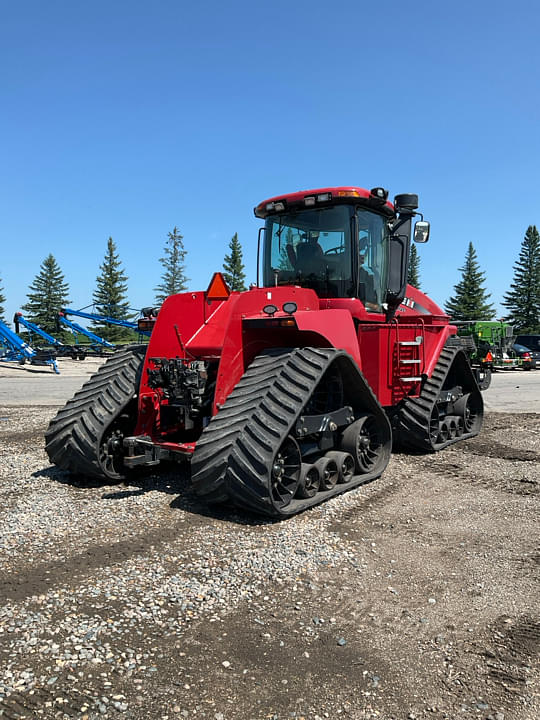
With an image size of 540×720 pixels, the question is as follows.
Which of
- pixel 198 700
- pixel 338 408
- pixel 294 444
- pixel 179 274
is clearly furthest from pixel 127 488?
pixel 179 274

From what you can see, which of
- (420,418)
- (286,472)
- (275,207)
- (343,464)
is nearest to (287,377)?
(286,472)

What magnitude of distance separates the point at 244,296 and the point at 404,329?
2864mm

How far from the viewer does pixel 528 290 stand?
6525 centimetres

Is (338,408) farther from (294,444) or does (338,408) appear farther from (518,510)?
(518,510)

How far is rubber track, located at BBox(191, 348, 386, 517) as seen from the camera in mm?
4969

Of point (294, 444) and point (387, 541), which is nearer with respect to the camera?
point (387, 541)

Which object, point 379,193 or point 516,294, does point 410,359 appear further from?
point 516,294

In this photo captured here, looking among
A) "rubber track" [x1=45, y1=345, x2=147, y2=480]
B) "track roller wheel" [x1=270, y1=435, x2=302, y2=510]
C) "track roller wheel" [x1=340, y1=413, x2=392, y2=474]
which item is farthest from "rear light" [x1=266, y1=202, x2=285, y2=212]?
"track roller wheel" [x1=270, y1=435, x2=302, y2=510]

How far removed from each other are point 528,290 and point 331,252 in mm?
64546

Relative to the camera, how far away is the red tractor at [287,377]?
17.4ft

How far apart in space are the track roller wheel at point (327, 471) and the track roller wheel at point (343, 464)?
0.20 ft

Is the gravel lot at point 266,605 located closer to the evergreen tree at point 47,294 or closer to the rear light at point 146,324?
the rear light at point 146,324

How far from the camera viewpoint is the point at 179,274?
70.6 metres

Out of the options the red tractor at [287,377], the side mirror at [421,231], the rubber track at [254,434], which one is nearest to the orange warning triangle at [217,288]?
the red tractor at [287,377]
